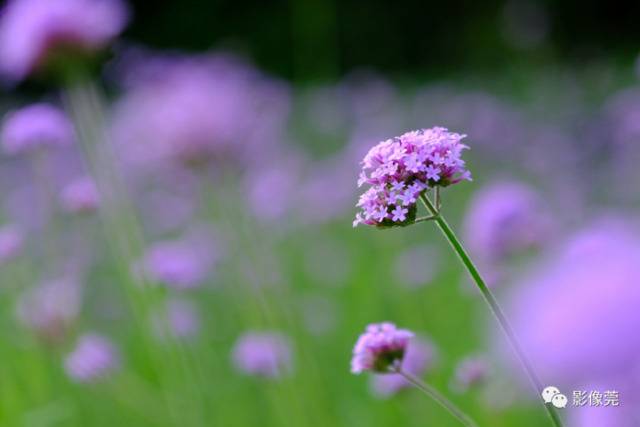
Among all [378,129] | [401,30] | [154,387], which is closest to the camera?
[154,387]

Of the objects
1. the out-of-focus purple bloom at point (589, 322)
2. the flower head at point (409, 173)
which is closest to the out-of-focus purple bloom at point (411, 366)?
the flower head at point (409, 173)

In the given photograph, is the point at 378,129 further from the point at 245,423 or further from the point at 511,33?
the point at 511,33

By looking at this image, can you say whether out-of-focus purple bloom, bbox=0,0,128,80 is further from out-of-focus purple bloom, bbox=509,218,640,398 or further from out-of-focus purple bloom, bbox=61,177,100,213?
out-of-focus purple bloom, bbox=509,218,640,398

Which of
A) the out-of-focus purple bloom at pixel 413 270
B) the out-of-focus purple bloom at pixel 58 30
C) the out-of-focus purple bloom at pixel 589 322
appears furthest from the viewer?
the out-of-focus purple bloom at pixel 413 270

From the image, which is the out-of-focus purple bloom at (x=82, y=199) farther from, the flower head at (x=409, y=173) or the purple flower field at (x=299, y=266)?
the flower head at (x=409, y=173)

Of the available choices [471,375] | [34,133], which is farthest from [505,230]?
[34,133]

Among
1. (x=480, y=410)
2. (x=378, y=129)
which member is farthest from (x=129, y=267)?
(x=378, y=129)

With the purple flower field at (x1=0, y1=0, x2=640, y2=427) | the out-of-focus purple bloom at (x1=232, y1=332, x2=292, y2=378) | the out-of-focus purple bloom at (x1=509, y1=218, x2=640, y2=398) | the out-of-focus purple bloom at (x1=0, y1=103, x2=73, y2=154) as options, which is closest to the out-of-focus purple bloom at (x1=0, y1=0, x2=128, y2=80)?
the purple flower field at (x1=0, y1=0, x2=640, y2=427)

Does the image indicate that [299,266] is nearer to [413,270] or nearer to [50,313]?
[413,270]
